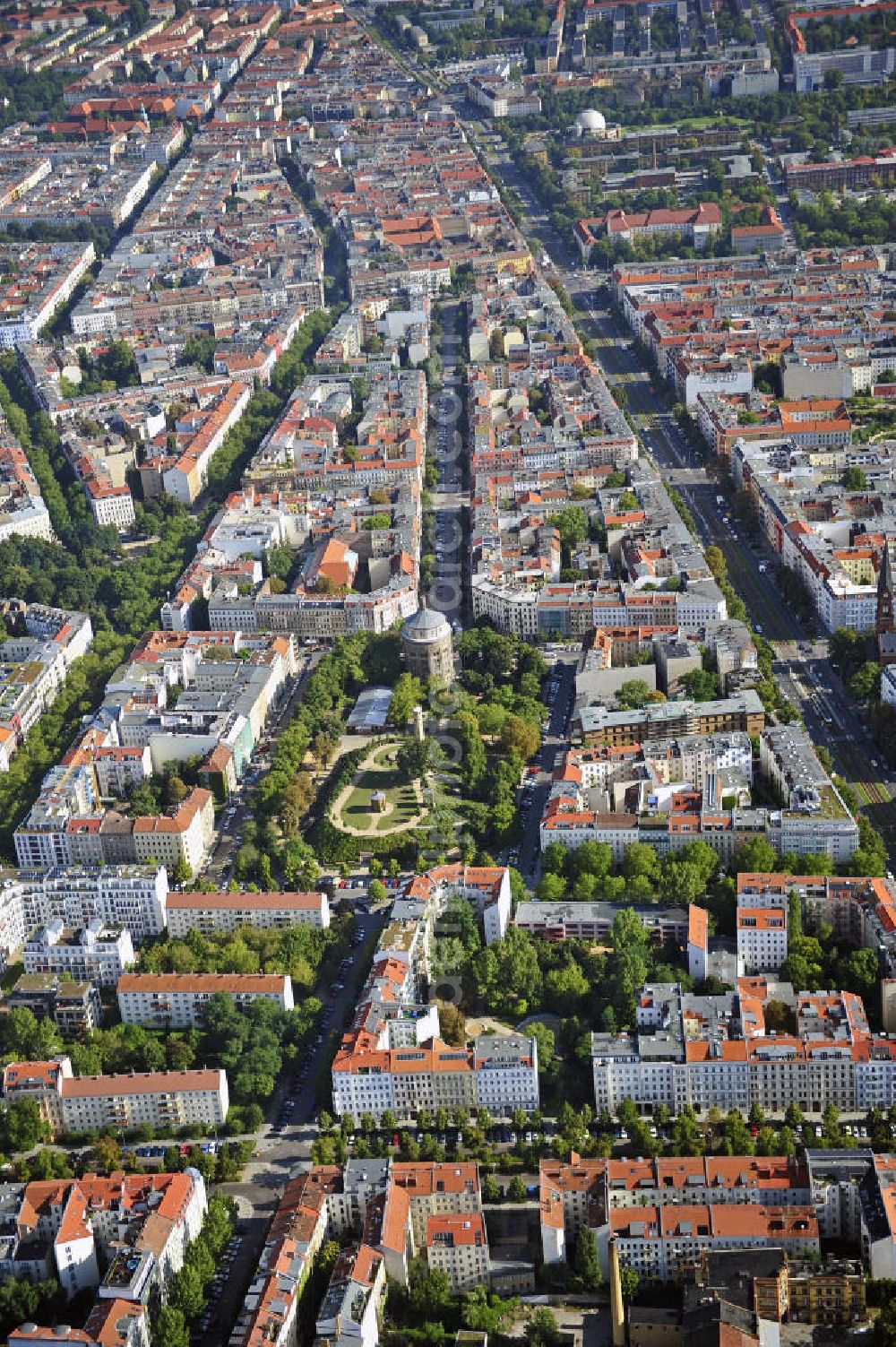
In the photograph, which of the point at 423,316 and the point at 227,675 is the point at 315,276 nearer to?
the point at 423,316

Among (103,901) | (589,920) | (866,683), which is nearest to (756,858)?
(589,920)

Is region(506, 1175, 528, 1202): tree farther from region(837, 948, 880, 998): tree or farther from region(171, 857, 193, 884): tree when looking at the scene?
region(171, 857, 193, 884): tree

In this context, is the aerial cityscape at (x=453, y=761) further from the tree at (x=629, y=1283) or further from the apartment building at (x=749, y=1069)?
the tree at (x=629, y=1283)

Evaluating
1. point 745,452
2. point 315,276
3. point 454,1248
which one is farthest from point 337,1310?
point 315,276

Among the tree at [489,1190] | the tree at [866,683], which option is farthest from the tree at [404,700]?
the tree at [489,1190]

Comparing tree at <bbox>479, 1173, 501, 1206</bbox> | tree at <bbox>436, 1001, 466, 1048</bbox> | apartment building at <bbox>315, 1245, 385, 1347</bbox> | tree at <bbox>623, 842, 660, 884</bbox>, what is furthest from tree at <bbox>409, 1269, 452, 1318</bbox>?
tree at <bbox>623, 842, 660, 884</bbox>

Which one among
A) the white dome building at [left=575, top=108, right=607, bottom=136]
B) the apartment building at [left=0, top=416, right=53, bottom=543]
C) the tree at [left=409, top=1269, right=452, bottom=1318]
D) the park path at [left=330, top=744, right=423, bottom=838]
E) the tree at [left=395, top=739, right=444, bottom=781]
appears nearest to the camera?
the tree at [left=409, top=1269, right=452, bottom=1318]
